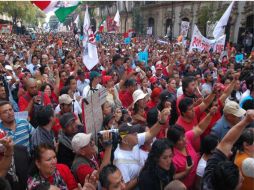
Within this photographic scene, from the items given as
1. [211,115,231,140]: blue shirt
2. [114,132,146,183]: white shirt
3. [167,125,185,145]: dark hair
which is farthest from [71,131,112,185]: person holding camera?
[211,115,231,140]: blue shirt

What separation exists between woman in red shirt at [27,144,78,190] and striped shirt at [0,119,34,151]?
0.74 metres

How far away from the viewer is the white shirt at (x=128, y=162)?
3.10 meters

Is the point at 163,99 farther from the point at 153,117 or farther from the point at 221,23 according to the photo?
the point at 221,23

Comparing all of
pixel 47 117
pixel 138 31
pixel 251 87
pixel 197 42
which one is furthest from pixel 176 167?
pixel 138 31

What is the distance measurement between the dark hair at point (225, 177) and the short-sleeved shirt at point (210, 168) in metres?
0.09

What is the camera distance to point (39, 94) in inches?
199

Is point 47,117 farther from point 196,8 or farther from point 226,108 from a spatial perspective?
point 196,8

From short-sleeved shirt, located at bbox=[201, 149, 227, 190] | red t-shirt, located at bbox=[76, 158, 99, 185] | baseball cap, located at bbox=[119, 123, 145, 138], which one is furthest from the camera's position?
baseball cap, located at bbox=[119, 123, 145, 138]

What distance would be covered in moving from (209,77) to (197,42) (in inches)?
171

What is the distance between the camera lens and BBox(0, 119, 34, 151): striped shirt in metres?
3.50

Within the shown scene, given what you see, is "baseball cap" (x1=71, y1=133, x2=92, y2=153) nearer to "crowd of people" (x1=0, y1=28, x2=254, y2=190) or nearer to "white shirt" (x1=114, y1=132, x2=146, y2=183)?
"crowd of people" (x1=0, y1=28, x2=254, y2=190)

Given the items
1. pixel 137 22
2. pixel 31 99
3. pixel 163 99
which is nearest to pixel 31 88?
pixel 31 99

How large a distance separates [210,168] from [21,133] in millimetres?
1988

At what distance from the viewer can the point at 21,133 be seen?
3559 millimetres
